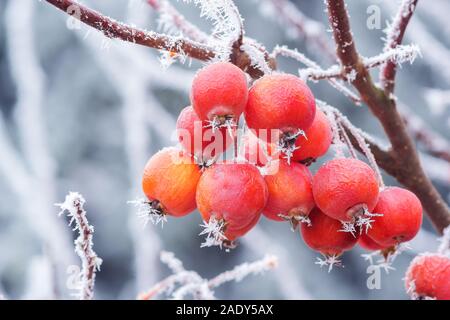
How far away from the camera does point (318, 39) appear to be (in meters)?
1.32

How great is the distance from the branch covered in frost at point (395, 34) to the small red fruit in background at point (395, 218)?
21 cm

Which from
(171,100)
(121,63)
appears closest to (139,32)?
(121,63)

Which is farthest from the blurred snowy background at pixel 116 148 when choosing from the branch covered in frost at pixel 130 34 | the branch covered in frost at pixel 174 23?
the branch covered in frost at pixel 130 34

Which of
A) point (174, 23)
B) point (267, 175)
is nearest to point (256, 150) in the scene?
point (267, 175)

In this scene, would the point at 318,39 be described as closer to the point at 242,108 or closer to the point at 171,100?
the point at 242,108

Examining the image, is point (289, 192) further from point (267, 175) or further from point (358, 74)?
point (358, 74)

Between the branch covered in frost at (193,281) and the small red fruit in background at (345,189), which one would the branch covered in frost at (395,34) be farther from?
the branch covered in frost at (193,281)

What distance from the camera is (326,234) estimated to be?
2.25 feet

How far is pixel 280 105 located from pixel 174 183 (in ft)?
0.52

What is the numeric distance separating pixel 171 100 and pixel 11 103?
4.76ft

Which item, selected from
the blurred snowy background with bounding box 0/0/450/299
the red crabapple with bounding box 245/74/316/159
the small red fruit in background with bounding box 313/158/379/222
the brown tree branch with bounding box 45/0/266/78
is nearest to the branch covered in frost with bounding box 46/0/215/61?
the brown tree branch with bounding box 45/0/266/78

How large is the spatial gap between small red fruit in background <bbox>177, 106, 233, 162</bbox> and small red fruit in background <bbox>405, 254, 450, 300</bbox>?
0.34 metres

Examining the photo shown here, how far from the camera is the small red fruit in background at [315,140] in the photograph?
0.67m
